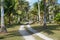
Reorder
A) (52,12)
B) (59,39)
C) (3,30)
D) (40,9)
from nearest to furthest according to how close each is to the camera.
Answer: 1. (59,39)
2. (3,30)
3. (40,9)
4. (52,12)

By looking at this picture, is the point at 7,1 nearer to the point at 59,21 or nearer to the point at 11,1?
the point at 11,1

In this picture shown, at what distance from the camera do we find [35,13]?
59.2 meters

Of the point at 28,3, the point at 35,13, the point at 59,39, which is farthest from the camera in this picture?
the point at 28,3

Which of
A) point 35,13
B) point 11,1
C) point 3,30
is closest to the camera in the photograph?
point 3,30

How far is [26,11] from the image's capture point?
86438 mm

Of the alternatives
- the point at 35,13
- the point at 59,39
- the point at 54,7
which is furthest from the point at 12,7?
the point at 59,39

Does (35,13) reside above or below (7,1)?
below

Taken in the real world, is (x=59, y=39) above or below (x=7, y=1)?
below

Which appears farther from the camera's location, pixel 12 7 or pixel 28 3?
pixel 28 3

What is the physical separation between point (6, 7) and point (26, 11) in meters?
41.8

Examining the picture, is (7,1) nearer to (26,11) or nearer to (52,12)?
(52,12)

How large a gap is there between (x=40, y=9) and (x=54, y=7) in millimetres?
10472

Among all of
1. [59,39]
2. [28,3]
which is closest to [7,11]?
[59,39]

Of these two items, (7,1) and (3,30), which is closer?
(3,30)
